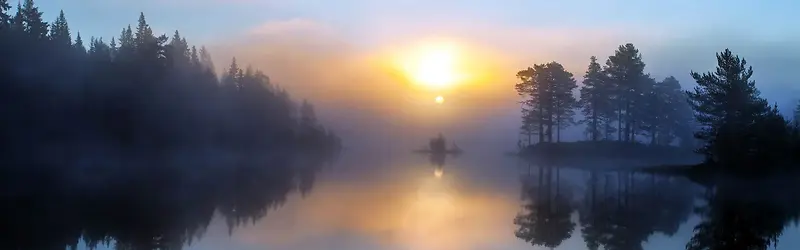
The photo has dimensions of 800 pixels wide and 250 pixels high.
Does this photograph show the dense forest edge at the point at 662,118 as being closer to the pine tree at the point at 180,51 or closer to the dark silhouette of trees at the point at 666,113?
the dark silhouette of trees at the point at 666,113

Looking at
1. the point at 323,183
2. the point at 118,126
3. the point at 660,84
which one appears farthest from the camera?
the point at 660,84

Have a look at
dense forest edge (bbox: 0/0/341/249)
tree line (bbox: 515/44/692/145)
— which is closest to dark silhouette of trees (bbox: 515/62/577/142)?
tree line (bbox: 515/44/692/145)

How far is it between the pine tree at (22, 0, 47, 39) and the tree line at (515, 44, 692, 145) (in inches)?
1854

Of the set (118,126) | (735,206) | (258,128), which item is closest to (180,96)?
(118,126)

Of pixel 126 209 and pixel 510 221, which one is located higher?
pixel 510 221

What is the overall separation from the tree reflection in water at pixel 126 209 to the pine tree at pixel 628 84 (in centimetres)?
3492

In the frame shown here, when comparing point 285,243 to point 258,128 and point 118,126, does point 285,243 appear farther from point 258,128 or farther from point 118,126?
point 258,128

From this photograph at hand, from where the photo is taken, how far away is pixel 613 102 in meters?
60.6

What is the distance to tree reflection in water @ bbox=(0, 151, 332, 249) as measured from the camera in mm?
15188

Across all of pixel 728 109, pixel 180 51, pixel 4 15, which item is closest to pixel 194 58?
pixel 180 51

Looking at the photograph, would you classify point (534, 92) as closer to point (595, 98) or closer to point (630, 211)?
point (595, 98)

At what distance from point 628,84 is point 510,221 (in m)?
44.8

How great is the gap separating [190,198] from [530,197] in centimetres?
1287

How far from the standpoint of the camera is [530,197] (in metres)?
25.9
